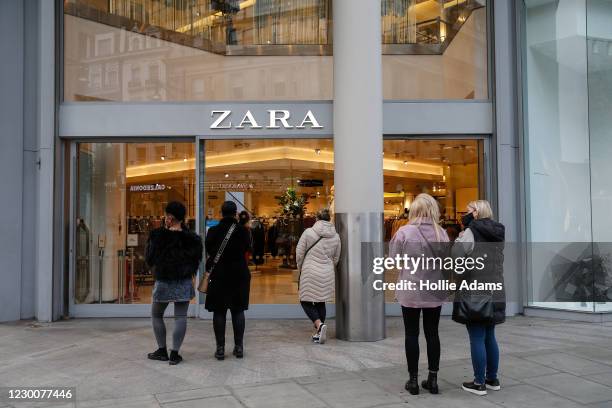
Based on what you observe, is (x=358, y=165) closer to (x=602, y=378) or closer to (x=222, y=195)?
(x=222, y=195)

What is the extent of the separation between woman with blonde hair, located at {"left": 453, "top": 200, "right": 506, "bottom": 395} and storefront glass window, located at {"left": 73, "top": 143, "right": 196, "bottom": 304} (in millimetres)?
5420

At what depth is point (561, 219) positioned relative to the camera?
9531mm

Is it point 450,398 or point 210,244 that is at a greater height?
point 210,244

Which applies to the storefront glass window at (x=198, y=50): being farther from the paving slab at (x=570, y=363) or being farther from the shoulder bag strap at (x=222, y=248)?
the paving slab at (x=570, y=363)

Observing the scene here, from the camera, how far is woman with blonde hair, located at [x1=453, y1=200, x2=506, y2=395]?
4.99 m

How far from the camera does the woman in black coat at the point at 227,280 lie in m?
6.45

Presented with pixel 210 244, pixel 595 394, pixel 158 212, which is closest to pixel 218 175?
pixel 158 212

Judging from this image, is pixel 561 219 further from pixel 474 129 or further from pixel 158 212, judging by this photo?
pixel 158 212

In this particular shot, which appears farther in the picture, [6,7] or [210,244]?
[6,7]

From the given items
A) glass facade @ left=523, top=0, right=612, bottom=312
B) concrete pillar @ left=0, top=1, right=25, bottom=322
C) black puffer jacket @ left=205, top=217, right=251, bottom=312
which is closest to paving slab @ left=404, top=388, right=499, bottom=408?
black puffer jacket @ left=205, top=217, right=251, bottom=312

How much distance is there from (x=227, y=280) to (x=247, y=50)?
489 cm

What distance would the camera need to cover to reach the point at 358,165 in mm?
7543

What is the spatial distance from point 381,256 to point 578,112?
15.0 feet

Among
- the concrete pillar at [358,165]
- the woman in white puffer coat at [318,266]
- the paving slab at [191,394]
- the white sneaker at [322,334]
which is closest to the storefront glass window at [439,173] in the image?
the concrete pillar at [358,165]
